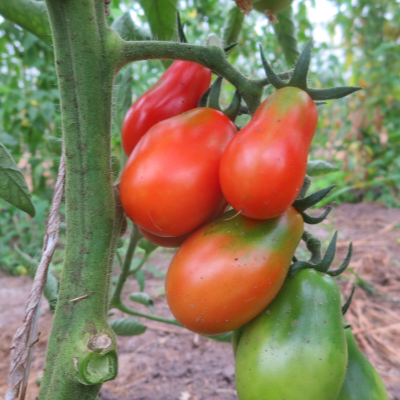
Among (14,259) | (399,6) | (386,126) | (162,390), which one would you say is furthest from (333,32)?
(162,390)

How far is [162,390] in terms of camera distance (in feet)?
4.01

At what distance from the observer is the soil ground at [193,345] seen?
1247 millimetres

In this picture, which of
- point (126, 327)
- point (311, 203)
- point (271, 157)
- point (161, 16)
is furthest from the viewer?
point (126, 327)

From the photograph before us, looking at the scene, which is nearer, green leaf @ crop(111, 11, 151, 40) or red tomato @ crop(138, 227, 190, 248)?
red tomato @ crop(138, 227, 190, 248)

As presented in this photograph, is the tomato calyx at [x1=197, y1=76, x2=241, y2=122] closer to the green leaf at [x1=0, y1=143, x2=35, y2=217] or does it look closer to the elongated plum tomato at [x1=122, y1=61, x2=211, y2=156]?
the elongated plum tomato at [x1=122, y1=61, x2=211, y2=156]

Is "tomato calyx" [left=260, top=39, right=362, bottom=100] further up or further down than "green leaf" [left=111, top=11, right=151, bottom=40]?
further down

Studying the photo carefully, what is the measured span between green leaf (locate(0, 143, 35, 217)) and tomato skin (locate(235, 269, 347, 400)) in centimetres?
42

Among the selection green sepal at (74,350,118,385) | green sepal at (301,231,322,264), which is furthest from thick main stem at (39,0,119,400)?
green sepal at (301,231,322,264)

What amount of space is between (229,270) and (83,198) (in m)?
0.23

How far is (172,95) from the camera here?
25.3 inches

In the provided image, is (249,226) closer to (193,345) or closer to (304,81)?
(304,81)

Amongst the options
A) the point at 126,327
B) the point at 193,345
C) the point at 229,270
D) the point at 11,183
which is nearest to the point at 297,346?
the point at 229,270

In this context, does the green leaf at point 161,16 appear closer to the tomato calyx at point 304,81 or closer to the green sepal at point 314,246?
the tomato calyx at point 304,81

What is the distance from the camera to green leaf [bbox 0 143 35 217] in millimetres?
546
